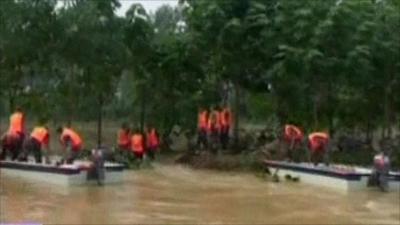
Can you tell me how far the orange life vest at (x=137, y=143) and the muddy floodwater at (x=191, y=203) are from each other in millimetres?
3333

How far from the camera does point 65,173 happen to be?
56.4ft

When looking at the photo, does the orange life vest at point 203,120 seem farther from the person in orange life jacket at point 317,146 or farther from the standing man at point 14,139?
the standing man at point 14,139

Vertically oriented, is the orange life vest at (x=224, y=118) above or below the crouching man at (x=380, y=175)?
above

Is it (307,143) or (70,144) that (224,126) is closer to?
(307,143)

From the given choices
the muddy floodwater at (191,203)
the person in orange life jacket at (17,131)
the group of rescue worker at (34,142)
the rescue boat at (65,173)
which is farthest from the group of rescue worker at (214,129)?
the person in orange life jacket at (17,131)

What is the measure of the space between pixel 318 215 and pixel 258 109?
13.1 metres

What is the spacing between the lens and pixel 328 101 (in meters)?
24.9

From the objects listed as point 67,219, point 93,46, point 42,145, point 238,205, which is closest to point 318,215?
point 238,205

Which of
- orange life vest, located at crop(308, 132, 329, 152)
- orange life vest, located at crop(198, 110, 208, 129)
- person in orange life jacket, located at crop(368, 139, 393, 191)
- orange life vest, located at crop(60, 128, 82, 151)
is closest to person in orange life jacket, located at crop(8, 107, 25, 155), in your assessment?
orange life vest, located at crop(60, 128, 82, 151)

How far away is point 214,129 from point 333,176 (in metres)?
7.16

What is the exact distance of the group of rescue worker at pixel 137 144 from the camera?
23578mm

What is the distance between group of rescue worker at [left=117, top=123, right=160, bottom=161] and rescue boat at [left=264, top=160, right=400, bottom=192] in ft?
14.7

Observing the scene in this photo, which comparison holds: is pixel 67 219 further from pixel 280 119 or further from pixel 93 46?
pixel 280 119

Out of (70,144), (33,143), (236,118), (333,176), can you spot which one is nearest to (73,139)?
(70,144)
